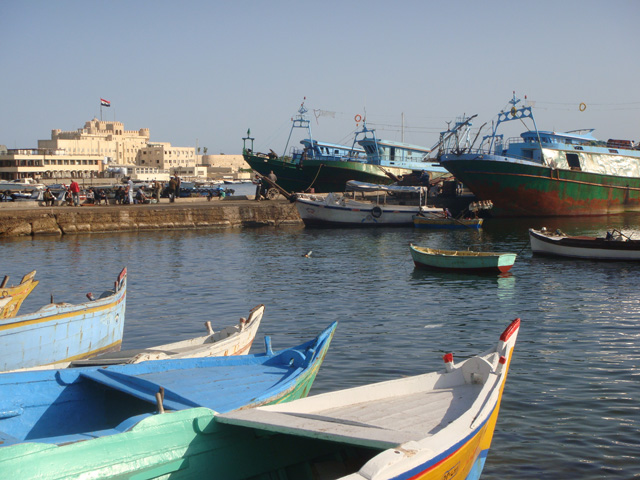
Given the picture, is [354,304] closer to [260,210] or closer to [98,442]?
[98,442]

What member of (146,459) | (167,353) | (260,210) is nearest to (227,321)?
(167,353)

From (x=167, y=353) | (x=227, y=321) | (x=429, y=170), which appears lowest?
(x=227, y=321)

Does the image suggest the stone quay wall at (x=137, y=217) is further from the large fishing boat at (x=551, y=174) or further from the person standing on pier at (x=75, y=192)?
the large fishing boat at (x=551, y=174)

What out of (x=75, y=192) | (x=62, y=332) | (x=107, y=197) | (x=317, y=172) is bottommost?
(x=62, y=332)

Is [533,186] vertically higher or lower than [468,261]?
higher

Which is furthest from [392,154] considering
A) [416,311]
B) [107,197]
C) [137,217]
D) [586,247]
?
[416,311]

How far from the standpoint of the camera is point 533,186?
42.8 metres

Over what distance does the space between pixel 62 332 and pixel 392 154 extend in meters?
50.7

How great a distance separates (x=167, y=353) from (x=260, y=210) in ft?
110

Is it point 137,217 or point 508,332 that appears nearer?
point 508,332

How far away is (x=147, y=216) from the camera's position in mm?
37750

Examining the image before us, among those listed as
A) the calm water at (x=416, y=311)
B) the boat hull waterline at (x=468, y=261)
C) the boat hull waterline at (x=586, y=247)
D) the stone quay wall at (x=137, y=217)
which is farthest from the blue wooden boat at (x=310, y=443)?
the stone quay wall at (x=137, y=217)

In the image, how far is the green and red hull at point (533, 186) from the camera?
42438 millimetres

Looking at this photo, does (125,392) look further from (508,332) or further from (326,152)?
(326,152)
